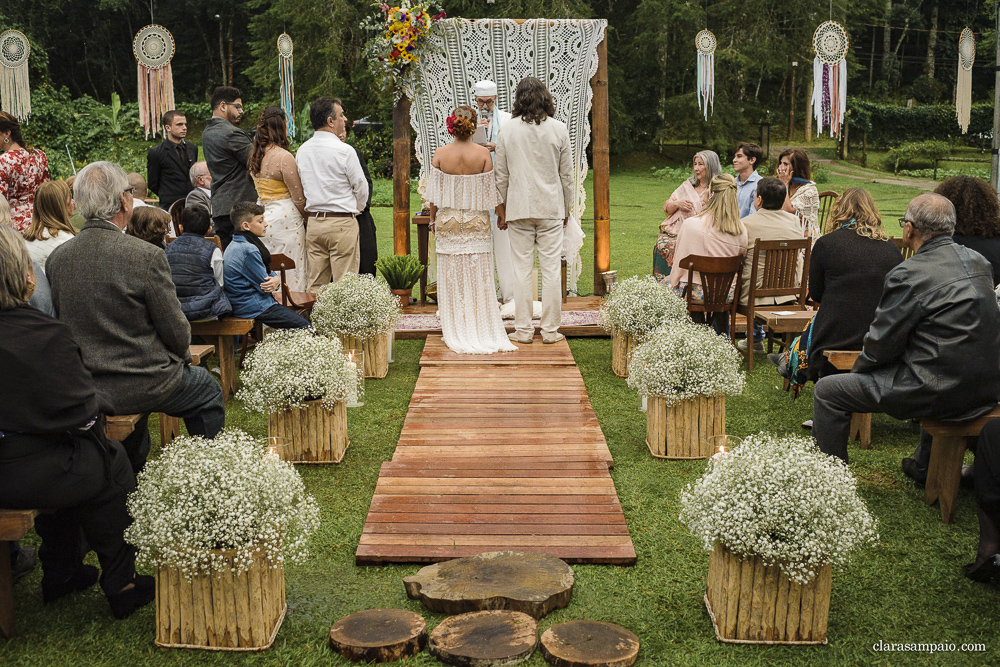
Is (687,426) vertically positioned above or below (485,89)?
below

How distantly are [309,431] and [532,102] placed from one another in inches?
133

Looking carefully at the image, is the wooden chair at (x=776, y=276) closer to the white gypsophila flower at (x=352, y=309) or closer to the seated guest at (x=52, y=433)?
the white gypsophila flower at (x=352, y=309)

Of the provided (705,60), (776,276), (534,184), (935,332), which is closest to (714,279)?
(776,276)

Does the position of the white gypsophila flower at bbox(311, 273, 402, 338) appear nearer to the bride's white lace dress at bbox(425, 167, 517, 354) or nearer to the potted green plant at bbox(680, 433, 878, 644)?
the bride's white lace dress at bbox(425, 167, 517, 354)

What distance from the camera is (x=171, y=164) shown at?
8.23 meters

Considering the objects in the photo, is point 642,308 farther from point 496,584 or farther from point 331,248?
point 496,584

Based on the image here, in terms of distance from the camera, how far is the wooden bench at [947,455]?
415cm

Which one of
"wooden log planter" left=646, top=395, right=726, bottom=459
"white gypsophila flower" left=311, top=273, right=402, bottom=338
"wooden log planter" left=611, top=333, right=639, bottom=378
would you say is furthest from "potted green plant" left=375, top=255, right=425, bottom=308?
"wooden log planter" left=646, top=395, right=726, bottom=459

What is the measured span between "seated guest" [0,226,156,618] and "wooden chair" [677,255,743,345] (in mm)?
4540

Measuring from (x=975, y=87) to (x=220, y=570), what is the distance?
132 feet

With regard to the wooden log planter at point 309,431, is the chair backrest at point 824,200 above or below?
above

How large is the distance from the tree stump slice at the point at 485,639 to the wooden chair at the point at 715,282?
13.2 feet

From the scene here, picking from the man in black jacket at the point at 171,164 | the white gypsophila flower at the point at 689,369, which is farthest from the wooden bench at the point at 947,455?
the man in black jacket at the point at 171,164

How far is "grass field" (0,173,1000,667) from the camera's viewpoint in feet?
10.6
